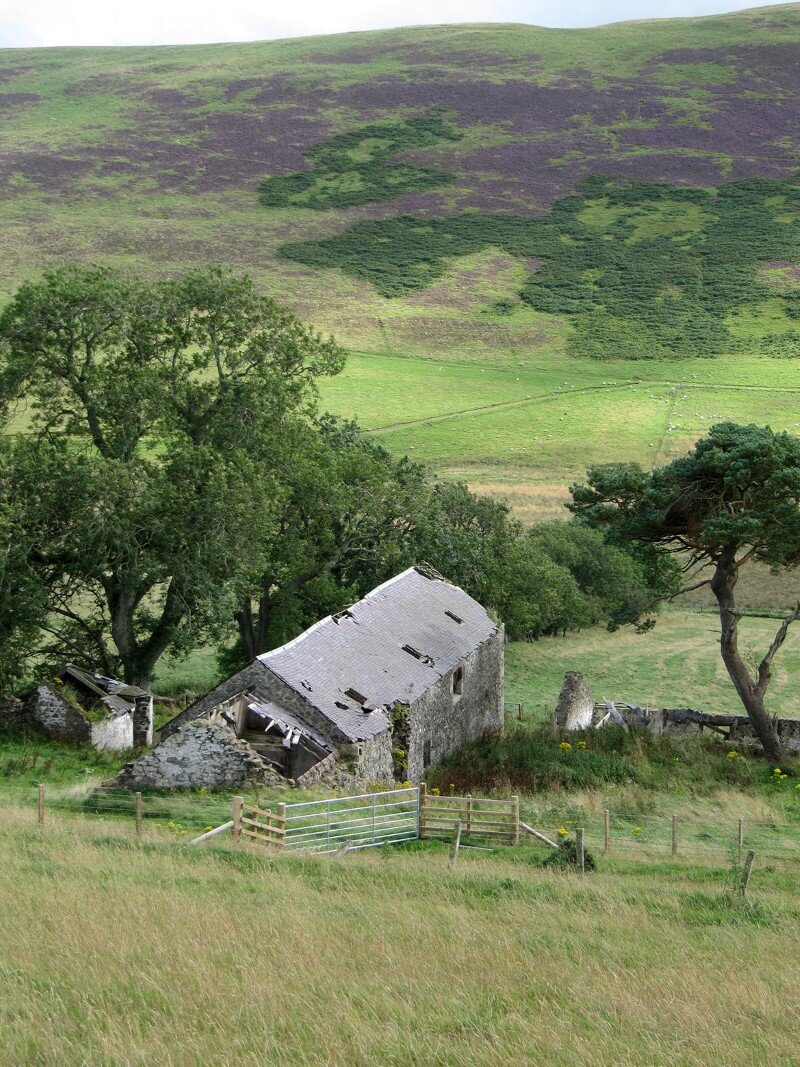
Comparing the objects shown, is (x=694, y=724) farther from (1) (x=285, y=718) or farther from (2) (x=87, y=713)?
(2) (x=87, y=713)

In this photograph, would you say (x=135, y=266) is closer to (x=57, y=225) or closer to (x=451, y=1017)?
(x=57, y=225)

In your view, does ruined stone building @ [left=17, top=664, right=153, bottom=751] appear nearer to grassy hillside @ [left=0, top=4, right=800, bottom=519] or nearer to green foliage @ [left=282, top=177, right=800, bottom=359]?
grassy hillside @ [left=0, top=4, right=800, bottom=519]

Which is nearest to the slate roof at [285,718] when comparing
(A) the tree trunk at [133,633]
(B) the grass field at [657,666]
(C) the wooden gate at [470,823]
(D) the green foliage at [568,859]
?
(C) the wooden gate at [470,823]

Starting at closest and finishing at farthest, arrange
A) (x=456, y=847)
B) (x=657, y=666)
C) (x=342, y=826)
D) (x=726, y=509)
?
(x=456, y=847), (x=342, y=826), (x=726, y=509), (x=657, y=666)

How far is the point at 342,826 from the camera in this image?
2061 centimetres

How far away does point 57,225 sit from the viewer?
142 m

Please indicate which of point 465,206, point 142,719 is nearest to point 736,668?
point 142,719

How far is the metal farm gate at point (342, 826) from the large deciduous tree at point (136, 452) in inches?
494

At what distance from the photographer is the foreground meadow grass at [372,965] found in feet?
30.3

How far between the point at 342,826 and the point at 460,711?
11.8 metres

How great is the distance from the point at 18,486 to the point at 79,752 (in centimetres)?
825

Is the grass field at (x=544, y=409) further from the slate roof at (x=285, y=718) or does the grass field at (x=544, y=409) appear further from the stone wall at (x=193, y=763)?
the stone wall at (x=193, y=763)

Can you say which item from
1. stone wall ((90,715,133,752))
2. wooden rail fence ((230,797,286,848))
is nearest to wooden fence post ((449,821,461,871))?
wooden rail fence ((230,797,286,848))

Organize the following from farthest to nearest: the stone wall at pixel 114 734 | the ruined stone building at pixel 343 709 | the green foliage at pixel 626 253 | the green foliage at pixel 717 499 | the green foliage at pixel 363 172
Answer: the green foliage at pixel 363 172 < the green foliage at pixel 626 253 < the green foliage at pixel 717 499 < the stone wall at pixel 114 734 < the ruined stone building at pixel 343 709
